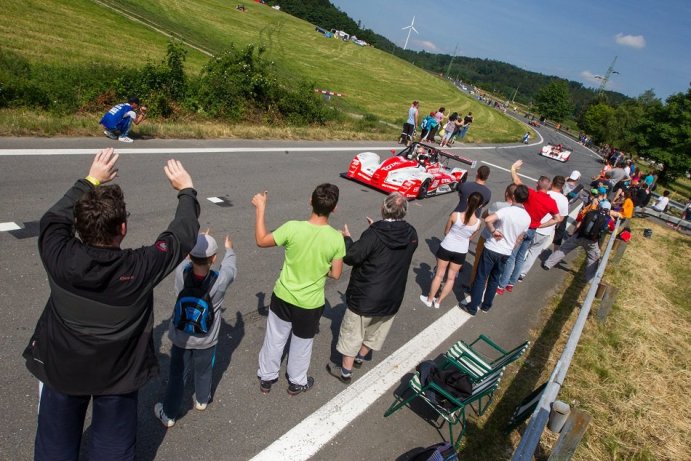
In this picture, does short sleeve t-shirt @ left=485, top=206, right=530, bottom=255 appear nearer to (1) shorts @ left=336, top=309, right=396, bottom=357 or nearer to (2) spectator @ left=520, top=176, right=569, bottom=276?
(2) spectator @ left=520, top=176, right=569, bottom=276

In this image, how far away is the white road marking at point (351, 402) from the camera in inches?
143

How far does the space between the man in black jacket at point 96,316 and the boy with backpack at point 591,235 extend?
27.4ft

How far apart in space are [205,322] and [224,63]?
14.2 metres

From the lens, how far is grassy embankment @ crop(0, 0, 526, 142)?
479 inches

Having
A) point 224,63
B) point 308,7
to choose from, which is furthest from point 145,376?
point 308,7

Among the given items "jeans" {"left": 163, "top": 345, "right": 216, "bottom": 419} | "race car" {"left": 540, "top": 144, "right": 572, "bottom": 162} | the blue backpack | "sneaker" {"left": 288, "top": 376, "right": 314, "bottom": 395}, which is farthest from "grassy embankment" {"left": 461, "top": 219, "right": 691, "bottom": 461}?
"race car" {"left": 540, "top": 144, "right": 572, "bottom": 162}

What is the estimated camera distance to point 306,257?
3.76 metres

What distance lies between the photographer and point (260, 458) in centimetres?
347

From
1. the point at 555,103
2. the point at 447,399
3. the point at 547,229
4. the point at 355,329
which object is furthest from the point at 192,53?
the point at 555,103

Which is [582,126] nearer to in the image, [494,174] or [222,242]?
[494,174]

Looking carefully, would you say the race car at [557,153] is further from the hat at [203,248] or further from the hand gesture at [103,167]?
the hand gesture at [103,167]

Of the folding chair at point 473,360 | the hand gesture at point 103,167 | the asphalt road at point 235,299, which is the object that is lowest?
the asphalt road at point 235,299

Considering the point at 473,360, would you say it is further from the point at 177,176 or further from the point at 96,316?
the point at 96,316

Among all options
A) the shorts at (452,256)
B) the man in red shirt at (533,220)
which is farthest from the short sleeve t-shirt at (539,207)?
the shorts at (452,256)
